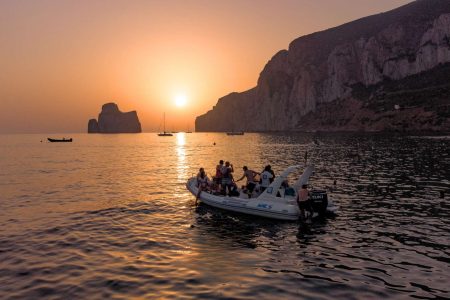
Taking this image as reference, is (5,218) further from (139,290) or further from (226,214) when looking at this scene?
(139,290)

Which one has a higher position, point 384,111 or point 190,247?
point 384,111

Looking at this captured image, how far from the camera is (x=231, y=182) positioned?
25.5 meters

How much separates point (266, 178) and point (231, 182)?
299cm

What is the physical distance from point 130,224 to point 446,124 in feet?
464

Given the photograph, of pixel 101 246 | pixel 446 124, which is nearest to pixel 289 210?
pixel 101 246

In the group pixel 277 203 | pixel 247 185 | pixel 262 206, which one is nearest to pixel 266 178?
pixel 247 185

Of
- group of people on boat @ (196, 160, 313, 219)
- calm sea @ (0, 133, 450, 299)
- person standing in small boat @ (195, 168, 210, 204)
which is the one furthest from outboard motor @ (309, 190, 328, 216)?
person standing in small boat @ (195, 168, 210, 204)

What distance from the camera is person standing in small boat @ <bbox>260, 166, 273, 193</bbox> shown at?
76.7 ft

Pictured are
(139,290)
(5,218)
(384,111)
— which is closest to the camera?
(139,290)

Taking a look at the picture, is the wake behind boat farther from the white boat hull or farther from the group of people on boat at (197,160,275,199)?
the group of people on boat at (197,160,275,199)

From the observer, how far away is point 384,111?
168750 mm

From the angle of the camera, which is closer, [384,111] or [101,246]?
[101,246]

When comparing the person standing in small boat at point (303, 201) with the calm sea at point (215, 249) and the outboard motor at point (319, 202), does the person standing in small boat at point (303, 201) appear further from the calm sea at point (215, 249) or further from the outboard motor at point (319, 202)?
the calm sea at point (215, 249)

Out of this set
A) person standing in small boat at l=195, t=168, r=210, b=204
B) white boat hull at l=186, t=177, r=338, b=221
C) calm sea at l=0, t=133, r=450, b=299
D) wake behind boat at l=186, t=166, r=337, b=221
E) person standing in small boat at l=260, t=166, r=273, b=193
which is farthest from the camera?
person standing in small boat at l=195, t=168, r=210, b=204
